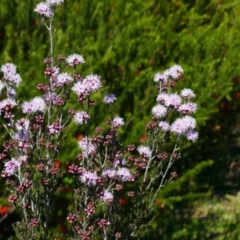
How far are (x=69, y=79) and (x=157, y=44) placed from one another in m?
2.19

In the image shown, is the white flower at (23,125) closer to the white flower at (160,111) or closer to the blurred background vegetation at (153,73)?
the white flower at (160,111)

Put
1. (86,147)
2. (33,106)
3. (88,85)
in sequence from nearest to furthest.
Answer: (88,85) → (33,106) → (86,147)

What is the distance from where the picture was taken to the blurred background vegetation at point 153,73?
151 inches

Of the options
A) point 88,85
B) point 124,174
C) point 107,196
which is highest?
point 88,85

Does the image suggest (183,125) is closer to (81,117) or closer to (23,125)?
(81,117)

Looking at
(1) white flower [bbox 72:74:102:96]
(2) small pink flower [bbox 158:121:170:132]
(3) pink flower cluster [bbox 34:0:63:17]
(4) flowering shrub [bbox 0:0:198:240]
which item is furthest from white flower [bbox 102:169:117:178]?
(3) pink flower cluster [bbox 34:0:63:17]

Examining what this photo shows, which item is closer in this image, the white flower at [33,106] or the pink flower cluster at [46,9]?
the white flower at [33,106]

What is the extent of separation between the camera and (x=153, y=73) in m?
4.14

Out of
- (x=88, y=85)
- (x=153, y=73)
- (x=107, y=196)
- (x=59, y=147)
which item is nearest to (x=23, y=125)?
(x=59, y=147)

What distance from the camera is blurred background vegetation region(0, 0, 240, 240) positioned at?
3.84 metres

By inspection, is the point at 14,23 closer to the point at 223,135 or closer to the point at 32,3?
the point at 32,3

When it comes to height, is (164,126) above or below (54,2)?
below

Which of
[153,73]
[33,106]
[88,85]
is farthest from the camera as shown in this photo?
[153,73]

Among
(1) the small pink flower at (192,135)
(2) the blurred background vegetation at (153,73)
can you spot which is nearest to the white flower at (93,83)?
(1) the small pink flower at (192,135)
